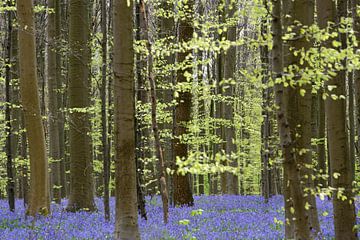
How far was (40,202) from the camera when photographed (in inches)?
475

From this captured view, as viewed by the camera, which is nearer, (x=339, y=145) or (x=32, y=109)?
(x=339, y=145)

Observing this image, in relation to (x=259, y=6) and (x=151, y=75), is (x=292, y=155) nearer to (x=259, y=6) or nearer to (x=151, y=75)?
(x=259, y=6)

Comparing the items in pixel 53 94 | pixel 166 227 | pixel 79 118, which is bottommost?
pixel 166 227

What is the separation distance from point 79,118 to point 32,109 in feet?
10.8

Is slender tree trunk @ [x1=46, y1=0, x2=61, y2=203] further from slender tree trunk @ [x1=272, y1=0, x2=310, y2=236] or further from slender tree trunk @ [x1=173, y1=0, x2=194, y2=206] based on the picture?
slender tree trunk @ [x1=272, y1=0, x2=310, y2=236]

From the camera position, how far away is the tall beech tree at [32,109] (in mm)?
11945

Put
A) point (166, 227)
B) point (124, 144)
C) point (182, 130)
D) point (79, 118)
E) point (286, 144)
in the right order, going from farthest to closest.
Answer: point (182, 130) → point (79, 118) → point (166, 227) → point (124, 144) → point (286, 144)

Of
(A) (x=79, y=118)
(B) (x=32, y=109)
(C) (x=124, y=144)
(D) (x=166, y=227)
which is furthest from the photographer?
(A) (x=79, y=118)

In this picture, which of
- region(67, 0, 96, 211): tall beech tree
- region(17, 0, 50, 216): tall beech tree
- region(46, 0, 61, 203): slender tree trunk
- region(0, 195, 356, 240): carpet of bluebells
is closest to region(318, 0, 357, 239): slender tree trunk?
region(0, 195, 356, 240): carpet of bluebells

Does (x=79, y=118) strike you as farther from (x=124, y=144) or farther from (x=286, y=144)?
(x=286, y=144)

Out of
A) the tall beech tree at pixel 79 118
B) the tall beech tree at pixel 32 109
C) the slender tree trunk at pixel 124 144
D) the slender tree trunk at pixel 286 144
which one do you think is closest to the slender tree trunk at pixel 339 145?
the slender tree trunk at pixel 286 144

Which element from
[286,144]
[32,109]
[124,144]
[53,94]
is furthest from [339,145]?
[53,94]

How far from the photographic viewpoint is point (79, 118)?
598 inches

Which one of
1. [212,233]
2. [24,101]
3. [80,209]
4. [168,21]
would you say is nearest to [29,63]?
[24,101]
